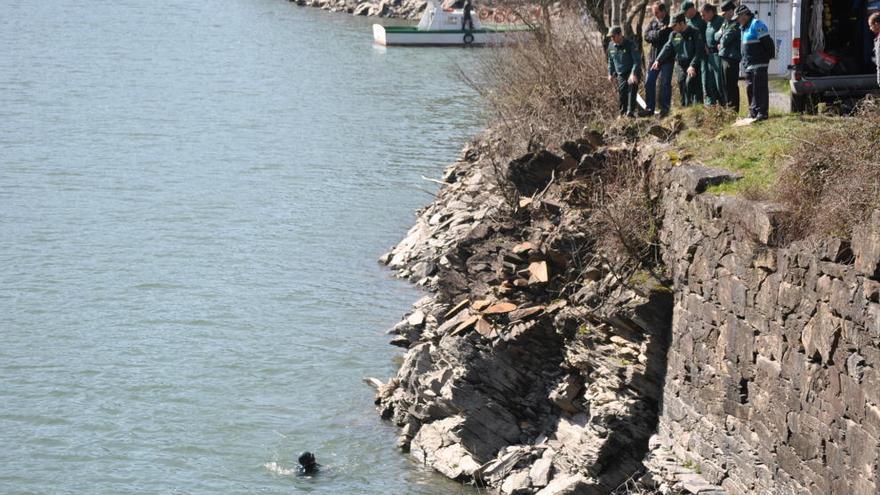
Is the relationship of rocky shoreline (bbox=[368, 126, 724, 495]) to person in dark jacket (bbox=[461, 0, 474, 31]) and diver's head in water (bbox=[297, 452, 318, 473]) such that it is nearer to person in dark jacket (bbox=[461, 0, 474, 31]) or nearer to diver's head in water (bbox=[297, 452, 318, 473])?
diver's head in water (bbox=[297, 452, 318, 473])

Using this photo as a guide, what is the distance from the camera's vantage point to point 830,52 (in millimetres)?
18672

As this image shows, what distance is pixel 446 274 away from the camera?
64.1ft

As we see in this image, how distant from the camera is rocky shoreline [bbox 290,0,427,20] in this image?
86875 millimetres

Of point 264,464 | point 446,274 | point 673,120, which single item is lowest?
point 264,464

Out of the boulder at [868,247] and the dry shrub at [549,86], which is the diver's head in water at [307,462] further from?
the boulder at [868,247]

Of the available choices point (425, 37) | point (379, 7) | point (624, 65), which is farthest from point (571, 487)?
point (379, 7)

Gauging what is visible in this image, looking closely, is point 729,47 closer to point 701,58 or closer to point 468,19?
point 701,58

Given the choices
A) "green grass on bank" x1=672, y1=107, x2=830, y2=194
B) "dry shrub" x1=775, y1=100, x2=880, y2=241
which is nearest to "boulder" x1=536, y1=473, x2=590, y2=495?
"green grass on bank" x1=672, y1=107, x2=830, y2=194

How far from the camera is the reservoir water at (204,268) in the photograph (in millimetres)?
18688

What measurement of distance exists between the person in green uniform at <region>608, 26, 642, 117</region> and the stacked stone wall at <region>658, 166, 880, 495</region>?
5.11m

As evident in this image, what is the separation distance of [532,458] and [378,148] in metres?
24.4

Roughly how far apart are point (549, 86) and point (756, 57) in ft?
24.8

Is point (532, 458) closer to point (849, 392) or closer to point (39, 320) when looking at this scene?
point (849, 392)

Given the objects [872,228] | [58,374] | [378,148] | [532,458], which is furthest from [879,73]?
[378,148]
